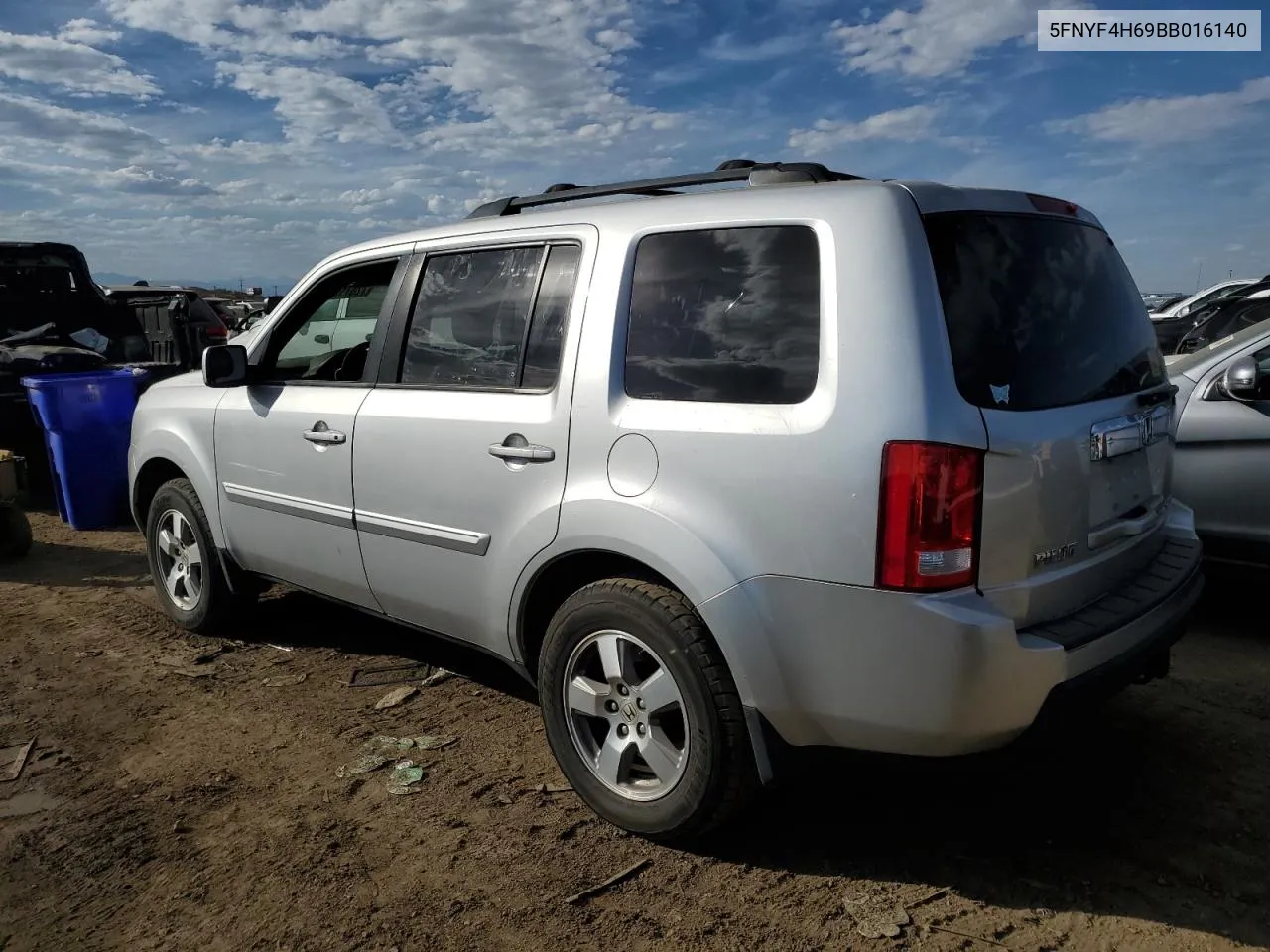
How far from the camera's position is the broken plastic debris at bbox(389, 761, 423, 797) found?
11.3 ft

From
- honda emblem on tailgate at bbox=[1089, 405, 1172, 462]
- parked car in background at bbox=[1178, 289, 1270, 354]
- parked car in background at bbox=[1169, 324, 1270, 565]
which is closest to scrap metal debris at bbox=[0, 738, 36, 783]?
honda emblem on tailgate at bbox=[1089, 405, 1172, 462]

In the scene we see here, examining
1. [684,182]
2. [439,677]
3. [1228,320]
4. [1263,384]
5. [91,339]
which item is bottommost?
[439,677]

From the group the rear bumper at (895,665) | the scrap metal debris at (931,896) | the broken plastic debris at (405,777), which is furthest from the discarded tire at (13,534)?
the scrap metal debris at (931,896)

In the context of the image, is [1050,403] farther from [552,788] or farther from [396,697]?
[396,697]

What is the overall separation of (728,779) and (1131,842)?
1254 millimetres

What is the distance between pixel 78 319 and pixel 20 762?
23.6ft

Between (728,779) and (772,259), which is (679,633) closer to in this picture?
(728,779)

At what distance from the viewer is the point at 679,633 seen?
9.05 ft

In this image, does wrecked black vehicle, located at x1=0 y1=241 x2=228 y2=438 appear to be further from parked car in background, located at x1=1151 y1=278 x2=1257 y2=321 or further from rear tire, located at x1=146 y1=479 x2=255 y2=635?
parked car in background, located at x1=1151 y1=278 x2=1257 y2=321

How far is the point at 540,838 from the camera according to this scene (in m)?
3.11

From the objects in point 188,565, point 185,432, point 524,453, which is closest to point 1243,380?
→ point 524,453

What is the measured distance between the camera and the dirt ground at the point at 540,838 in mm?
2652

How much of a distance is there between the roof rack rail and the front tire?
1.25m

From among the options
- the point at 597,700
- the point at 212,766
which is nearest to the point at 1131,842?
the point at 597,700
